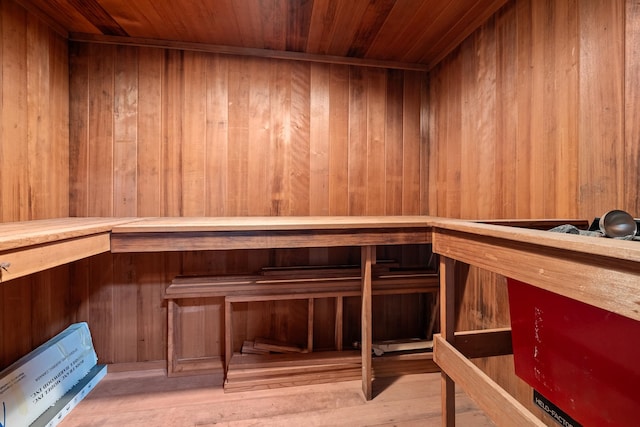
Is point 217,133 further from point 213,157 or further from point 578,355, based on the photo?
point 578,355

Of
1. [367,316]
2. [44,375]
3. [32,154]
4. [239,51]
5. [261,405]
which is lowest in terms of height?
[261,405]

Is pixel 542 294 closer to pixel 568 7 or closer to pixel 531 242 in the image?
pixel 531 242

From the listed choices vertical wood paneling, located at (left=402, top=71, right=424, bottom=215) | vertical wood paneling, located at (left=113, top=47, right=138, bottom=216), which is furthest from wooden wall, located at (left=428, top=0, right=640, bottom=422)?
vertical wood paneling, located at (left=113, top=47, right=138, bottom=216)

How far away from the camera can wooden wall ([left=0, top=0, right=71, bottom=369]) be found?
1.29 metres

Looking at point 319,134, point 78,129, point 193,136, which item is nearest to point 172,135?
point 193,136

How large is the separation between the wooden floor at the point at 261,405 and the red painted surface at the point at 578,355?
25.2 inches

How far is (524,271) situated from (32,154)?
206 cm

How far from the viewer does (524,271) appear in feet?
2.21

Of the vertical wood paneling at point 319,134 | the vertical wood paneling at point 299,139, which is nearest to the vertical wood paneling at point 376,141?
the vertical wood paneling at point 319,134

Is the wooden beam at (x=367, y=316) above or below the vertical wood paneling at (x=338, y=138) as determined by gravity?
below

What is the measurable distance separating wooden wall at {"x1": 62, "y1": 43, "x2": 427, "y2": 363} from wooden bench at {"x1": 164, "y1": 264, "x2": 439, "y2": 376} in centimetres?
12

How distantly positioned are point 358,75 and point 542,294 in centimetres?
160

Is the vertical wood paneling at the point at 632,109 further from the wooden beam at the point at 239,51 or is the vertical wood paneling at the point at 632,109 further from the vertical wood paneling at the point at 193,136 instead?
the vertical wood paneling at the point at 193,136

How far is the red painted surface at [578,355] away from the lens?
666mm
